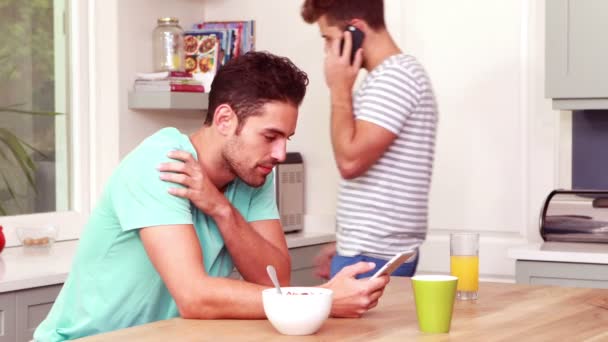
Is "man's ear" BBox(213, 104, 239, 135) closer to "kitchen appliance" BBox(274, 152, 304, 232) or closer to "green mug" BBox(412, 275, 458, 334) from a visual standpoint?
"green mug" BBox(412, 275, 458, 334)

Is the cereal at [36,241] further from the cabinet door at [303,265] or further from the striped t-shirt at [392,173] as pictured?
the striped t-shirt at [392,173]

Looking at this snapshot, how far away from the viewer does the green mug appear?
1.68 metres

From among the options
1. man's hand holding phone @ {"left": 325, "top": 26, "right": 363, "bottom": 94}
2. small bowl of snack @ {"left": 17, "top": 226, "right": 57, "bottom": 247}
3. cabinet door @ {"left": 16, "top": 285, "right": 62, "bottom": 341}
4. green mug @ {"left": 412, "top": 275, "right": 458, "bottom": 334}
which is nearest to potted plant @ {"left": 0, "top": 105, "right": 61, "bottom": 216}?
small bowl of snack @ {"left": 17, "top": 226, "right": 57, "bottom": 247}

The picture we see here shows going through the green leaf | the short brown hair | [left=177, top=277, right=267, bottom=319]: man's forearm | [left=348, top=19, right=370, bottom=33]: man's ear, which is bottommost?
[left=177, top=277, right=267, bottom=319]: man's forearm

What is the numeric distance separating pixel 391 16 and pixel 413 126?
4.95 feet

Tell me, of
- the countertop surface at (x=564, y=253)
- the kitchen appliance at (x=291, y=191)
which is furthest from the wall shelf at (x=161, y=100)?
the countertop surface at (x=564, y=253)

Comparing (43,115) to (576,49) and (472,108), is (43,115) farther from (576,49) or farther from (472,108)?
(576,49)

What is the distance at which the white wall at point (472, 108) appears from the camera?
370cm

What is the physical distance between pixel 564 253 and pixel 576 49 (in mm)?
755

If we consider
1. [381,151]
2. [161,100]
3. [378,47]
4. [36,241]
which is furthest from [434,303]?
[161,100]

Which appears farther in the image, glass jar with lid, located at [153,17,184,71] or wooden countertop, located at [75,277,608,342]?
glass jar with lid, located at [153,17,184,71]

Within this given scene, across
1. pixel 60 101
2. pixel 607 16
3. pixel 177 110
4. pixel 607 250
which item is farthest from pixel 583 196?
pixel 60 101

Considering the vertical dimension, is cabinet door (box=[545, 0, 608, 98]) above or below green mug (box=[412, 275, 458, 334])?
above

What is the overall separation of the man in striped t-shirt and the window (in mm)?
1466
